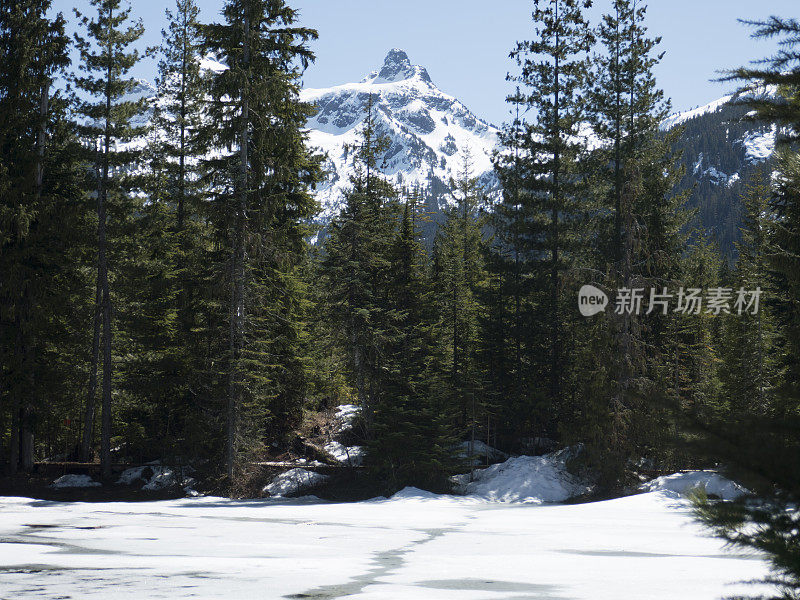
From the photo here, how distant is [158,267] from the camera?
25.3 meters

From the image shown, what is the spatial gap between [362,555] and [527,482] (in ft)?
42.6

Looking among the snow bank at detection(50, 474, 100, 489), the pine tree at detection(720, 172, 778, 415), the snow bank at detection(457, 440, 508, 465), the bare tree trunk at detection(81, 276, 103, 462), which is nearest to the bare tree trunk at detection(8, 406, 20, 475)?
the snow bank at detection(50, 474, 100, 489)

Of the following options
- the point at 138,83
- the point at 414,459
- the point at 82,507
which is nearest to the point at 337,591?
the point at 82,507

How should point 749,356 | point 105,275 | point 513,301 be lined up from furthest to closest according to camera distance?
point 513,301 < point 749,356 < point 105,275

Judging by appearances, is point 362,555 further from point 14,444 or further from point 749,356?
point 749,356

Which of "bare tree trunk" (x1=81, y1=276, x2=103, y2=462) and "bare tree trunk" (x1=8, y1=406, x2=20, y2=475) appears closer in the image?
"bare tree trunk" (x1=8, y1=406, x2=20, y2=475)

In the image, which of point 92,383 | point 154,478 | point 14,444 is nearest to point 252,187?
point 92,383

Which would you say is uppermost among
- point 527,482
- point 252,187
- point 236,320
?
point 252,187

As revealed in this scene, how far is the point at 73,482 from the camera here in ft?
72.3

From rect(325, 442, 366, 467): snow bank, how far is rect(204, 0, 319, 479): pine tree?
12.3ft

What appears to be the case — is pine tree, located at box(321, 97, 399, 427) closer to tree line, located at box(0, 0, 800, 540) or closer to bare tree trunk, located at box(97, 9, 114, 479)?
tree line, located at box(0, 0, 800, 540)

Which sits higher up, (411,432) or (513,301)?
(513,301)

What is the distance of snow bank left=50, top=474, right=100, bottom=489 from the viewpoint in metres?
21.9

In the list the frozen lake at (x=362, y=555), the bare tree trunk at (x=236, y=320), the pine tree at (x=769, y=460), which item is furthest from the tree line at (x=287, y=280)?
the pine tree at (x=769, y=460)
